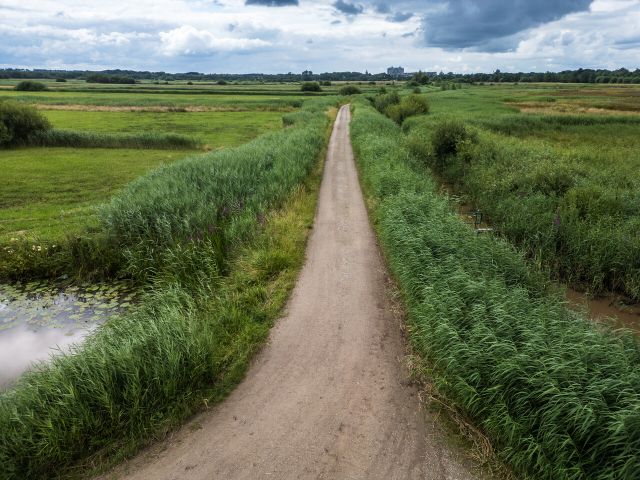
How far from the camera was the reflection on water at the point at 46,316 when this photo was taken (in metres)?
8.66

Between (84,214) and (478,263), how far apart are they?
15782 mm

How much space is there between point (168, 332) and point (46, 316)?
576cm

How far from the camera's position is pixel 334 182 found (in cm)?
2067

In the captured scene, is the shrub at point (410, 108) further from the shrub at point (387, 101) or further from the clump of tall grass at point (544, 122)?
the clump of tall grass at point (544, 122)

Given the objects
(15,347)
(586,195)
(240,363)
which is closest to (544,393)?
(240,363)

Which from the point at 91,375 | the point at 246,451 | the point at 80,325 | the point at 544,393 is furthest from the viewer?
the point at 80,325

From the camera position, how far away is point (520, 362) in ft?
→ 17.6

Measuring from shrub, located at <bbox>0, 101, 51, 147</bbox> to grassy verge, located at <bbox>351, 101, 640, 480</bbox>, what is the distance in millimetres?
36506

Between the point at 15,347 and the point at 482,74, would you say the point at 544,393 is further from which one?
the point at 482,74

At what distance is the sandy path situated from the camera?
197 inches

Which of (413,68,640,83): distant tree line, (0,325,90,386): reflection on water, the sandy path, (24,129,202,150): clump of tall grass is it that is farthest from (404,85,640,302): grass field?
(413,68,640,83): distant tree line

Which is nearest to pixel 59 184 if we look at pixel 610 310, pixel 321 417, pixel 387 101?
pixel 321 417

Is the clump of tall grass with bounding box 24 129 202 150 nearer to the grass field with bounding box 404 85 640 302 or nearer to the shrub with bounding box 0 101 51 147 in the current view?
the shrub with bounding box 0 101 51 147

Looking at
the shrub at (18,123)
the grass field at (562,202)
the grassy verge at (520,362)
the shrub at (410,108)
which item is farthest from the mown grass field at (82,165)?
the grass field at (562,202)
